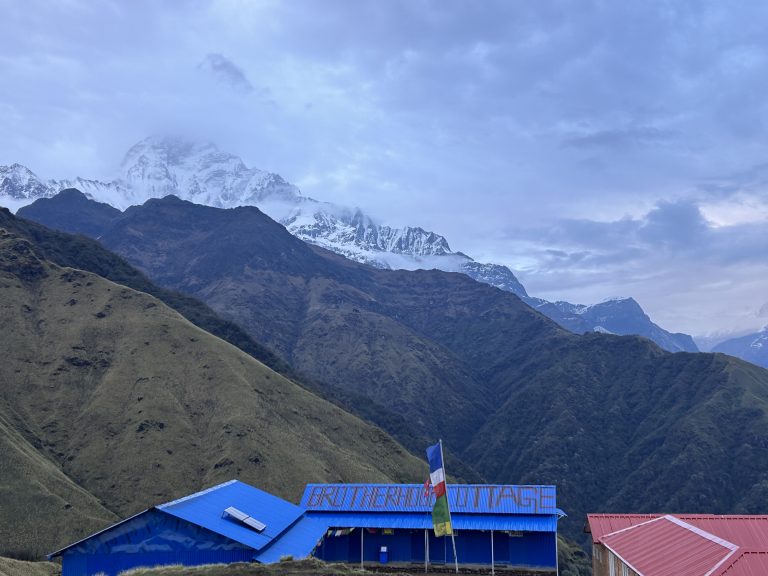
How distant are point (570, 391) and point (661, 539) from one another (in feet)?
555

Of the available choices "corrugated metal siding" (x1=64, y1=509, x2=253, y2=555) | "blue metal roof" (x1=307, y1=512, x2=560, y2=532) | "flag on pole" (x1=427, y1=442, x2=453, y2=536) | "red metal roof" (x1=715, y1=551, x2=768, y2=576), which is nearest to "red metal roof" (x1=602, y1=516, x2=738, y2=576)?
"red metal roof" (x1=715, y1=551, x2=768, y2=576)

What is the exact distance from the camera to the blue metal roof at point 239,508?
4097cm

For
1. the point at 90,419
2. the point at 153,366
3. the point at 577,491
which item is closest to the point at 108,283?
the point at 153,366

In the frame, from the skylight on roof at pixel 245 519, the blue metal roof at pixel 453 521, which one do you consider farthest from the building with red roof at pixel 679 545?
the skylight on roof at pixel 245 519

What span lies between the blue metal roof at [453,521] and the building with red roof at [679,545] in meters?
9.03

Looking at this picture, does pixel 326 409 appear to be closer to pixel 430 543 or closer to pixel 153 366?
pixel 153 366

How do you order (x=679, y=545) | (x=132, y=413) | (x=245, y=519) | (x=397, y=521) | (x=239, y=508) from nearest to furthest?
(x=679, y=545) → (x=245, y=519) → (x=239, y=508) → (x=397, y=521) → (x=132, y=413)

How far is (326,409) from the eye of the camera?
109500mm

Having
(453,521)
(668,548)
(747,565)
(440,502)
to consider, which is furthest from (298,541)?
(747,565)

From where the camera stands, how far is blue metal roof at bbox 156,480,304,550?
4097cm

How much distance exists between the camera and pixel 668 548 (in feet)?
107

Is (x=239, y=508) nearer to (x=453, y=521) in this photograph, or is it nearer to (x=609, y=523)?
(x=453, y=521)

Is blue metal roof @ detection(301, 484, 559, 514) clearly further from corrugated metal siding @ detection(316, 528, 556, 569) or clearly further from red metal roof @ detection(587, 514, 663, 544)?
red metal roof @ detection(587, 514, 663, 544)

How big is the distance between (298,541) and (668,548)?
24831mm
